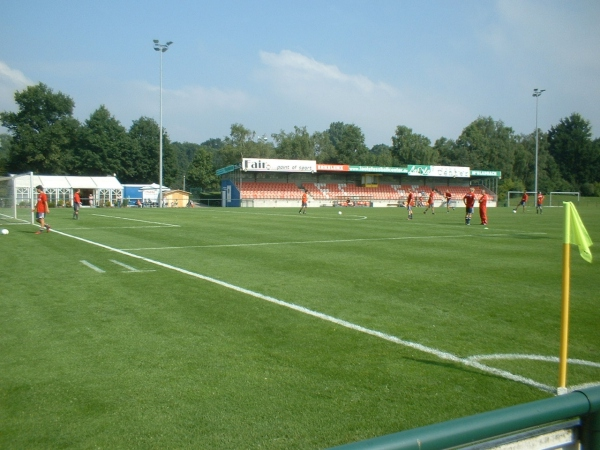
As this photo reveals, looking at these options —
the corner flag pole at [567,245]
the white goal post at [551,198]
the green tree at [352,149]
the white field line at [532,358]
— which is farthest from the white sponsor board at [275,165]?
the corner flag pole at [567,245]

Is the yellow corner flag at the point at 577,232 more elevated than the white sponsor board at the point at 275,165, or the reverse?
the white sponsor board at the point at 275,165

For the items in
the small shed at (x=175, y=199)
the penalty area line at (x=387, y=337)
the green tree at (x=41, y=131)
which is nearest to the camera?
the penalty area line at (x=387, y=337)

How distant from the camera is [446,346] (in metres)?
6.45

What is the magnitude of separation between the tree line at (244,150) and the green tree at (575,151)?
20 centimetres

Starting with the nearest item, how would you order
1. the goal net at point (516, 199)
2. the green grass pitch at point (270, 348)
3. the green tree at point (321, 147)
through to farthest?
the green grass pitch at point (270, 348) < the goal net at point (516, 199) < the green tree at point (321, 147)

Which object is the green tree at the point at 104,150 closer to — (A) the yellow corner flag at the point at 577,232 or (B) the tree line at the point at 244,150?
(B) the tree line at the point at 244,150

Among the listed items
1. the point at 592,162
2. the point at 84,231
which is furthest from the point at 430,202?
the point at 592,162

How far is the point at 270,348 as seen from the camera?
20.8 feet

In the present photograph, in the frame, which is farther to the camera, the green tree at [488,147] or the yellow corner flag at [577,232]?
the green tree at [488,147]

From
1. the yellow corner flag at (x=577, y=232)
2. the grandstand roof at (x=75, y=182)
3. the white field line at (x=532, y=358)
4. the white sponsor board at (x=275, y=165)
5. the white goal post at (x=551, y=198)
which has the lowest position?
the white field line at (x=532, y=358)

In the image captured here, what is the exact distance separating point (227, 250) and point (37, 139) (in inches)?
3183

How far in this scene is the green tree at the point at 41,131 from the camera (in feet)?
280

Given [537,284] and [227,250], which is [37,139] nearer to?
[227,250]

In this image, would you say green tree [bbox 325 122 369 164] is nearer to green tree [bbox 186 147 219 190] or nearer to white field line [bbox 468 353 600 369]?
green tree [bbox 186 147 219 190]
